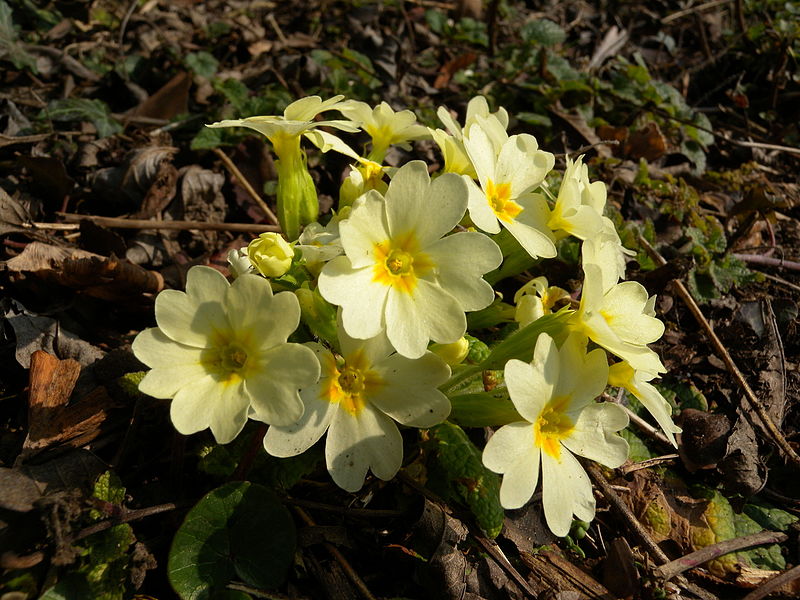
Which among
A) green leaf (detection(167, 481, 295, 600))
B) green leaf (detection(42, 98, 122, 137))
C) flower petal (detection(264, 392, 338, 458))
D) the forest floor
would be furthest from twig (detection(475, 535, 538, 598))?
green leaf (detection(42, 98, 122, 137))

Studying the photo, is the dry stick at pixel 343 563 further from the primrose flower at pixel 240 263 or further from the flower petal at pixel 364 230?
the flower petal at pixel 364 230

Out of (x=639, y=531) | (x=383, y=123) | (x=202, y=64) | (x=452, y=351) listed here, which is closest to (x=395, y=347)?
(x=452, y=351)

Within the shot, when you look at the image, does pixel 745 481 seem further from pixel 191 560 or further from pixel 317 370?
pixel 191 560

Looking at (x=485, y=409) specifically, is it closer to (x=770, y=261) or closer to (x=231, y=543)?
(x=231, y=543)

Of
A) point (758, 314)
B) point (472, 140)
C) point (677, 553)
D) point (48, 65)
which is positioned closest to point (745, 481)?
point (677, 553)

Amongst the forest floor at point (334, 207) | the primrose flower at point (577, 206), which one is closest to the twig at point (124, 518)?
the forest floor at point (334, 207)
